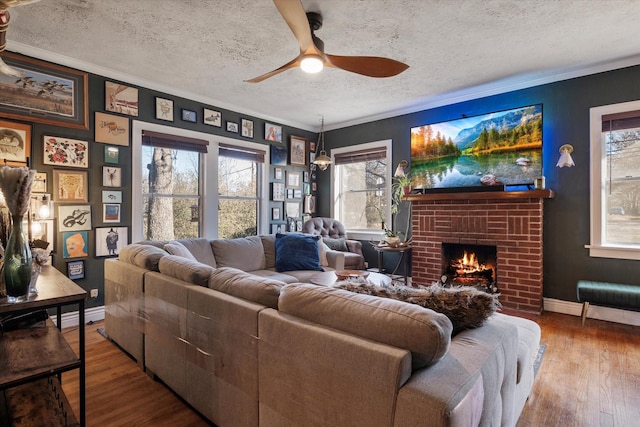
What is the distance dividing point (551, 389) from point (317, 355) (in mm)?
1885

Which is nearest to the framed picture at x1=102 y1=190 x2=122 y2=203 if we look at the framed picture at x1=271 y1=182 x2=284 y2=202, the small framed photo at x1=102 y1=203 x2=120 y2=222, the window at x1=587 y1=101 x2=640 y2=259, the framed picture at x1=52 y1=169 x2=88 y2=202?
the small framed photo at x1=102 y1=203 x2=120 y2=222

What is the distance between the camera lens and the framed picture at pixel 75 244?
125 inches

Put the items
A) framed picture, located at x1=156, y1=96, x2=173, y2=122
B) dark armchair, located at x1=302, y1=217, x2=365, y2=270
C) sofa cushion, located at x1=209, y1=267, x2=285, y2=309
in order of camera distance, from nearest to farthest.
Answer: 1. sofa cushion, located at x1=209, y1=267, x2=285, y2=309
2. framed picture, located at x1=156, y1=96, x2=173, y2=122
3. dark armchair, located at x1=302, y1=217, x2=365, y2=270

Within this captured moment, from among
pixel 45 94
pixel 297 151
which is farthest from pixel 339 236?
pixel 45 94

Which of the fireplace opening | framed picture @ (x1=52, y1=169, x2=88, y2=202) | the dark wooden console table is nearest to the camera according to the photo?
the dark wooden console table

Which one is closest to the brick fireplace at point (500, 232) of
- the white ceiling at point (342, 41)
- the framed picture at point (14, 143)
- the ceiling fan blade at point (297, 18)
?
the white ceiling at point (342, 41)

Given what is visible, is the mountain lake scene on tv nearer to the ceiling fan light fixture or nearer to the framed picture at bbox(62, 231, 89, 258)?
the ceiling fan light fixture

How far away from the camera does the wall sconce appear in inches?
134

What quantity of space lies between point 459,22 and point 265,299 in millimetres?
2594

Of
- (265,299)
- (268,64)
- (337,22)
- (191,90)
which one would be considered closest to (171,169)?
(191,90)

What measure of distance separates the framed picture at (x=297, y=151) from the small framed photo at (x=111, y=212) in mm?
2741

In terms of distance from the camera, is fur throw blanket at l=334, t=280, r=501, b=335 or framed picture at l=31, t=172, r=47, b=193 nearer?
fur throw blanket at l=334, t=280, r=501, b=335

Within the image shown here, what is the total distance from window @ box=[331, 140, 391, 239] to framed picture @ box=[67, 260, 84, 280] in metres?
3.74

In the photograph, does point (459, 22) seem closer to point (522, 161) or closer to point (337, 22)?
point (337, 22)
